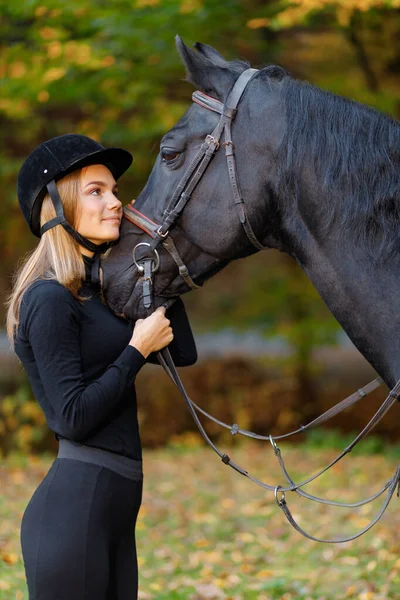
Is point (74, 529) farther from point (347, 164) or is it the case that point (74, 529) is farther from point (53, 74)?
point (53, 74)

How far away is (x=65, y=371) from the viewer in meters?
2.39

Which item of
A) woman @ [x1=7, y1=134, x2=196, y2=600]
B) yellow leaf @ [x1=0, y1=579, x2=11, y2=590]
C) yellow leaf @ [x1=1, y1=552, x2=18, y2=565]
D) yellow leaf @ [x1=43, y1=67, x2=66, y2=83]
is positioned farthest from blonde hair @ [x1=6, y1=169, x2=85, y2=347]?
yellow leaf @ [x1=43, y1=67, x2=66, y2=83]

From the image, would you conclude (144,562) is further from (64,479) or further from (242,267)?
(242,267)

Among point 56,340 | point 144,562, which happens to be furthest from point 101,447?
point 144,562

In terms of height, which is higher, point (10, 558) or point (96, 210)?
point (96, 210)

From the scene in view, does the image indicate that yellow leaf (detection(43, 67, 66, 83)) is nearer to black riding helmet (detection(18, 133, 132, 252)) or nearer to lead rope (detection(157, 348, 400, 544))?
black riding helmet (detection(18, 133, 132, 252))

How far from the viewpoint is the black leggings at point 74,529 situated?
2393 millimetres

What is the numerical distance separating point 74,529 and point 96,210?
3.60 feet

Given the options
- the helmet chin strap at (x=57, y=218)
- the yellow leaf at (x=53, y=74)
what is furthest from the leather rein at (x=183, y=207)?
the yellow leaf at (x=53, y=74)

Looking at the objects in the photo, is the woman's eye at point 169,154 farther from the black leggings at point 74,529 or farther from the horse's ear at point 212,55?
the black leggings at point 74,529

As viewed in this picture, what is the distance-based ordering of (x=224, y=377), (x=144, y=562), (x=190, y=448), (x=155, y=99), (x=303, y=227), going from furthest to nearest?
(x=224, y=377) < (x=190, y=448) < (x=155, y=99) < (x=144, y=562) < (x=303, y=227)

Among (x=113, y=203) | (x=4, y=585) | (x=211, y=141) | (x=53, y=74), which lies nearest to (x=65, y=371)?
(x=113, y=203)

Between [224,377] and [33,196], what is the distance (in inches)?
357

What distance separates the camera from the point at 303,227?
2.56m
